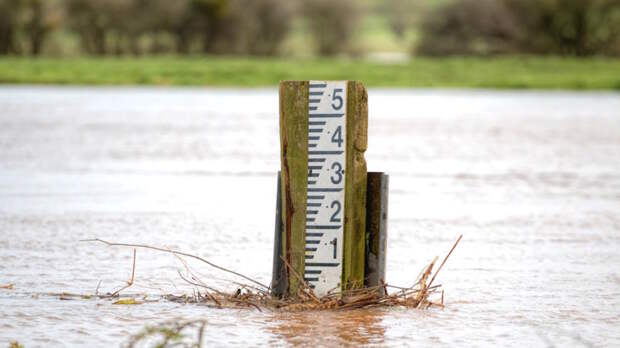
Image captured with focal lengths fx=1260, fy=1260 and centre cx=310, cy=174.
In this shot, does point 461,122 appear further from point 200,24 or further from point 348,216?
point 200,24

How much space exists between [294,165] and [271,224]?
11.5ft

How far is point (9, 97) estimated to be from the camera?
28250mm

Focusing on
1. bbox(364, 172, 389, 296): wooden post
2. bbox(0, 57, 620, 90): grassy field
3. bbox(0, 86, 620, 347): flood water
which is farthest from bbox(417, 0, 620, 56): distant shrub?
bbox(364, 172, 389, 296): wooden post

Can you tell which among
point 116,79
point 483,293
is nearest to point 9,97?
point 116,79

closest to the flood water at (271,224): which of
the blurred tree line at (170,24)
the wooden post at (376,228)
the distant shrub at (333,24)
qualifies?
the wooden post at (376,228)

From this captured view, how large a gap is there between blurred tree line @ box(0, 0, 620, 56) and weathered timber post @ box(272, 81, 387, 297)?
43.5 metres

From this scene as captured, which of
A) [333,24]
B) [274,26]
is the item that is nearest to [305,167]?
[274,26]

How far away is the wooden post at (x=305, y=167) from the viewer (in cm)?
666

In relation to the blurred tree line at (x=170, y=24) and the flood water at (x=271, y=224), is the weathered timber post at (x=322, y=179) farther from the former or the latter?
the blurred tree line at (x=170, y=24)

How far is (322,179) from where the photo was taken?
6.70m

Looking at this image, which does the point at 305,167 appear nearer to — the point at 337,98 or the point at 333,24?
the point at 337,98

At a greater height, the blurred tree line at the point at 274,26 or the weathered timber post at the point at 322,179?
the blurred tree line at the point at 274,26

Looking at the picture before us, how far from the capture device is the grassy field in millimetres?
36750

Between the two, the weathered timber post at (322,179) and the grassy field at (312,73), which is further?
the grassy field at (312,73)
